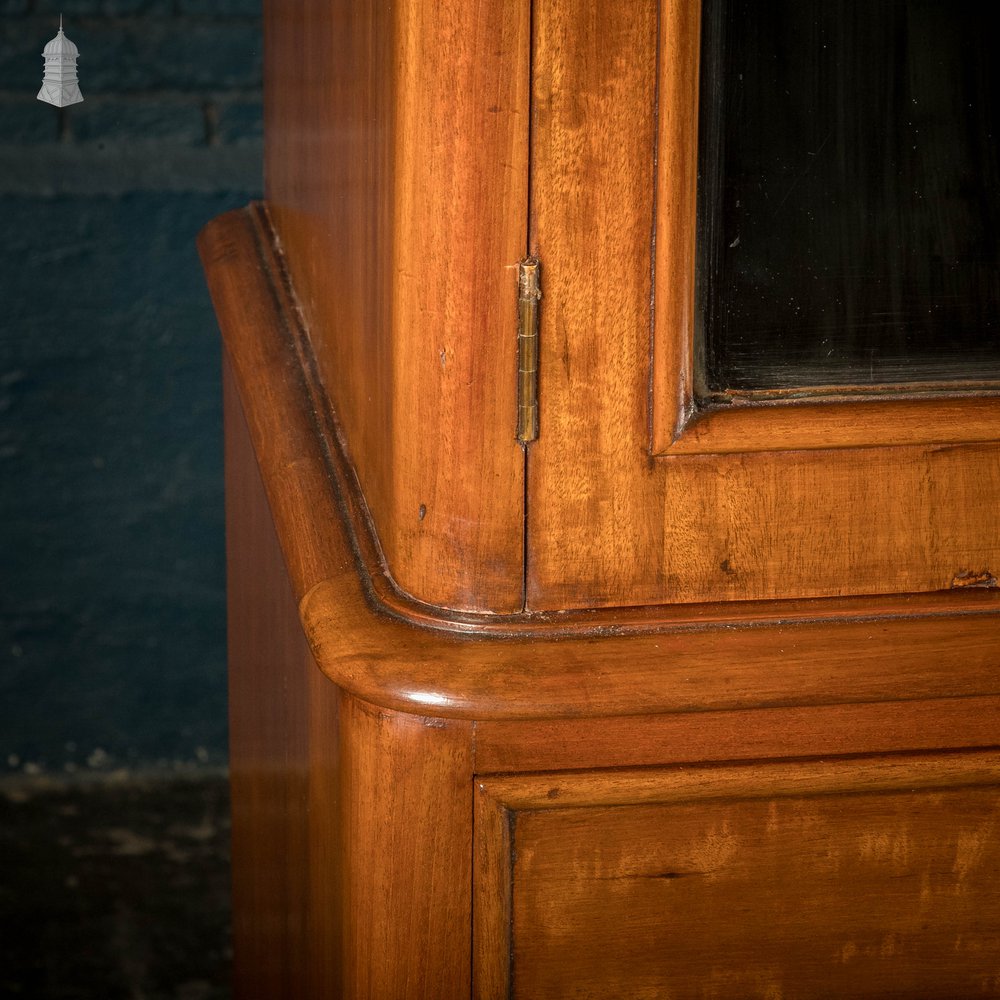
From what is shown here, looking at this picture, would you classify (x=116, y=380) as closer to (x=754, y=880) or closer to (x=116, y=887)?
(x=116, y=887)

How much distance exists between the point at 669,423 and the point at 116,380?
129cm

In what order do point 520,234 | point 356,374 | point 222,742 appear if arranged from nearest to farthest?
1. point 520,234
2. point 356,374
3. point 222,742

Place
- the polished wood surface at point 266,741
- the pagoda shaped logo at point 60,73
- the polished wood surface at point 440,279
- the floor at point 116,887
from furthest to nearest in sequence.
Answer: the floor at point 116,887 → the pagoda shaped logo at point 60,73 → the polished wood surface at point 266,741 → the polished wood surface at point 440,279

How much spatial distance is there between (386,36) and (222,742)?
146cm

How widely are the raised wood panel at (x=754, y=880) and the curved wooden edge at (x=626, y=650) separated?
0.17 ft

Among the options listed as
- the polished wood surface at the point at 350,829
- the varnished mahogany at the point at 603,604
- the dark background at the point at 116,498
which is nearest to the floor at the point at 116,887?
the dark background at the point at 116,498

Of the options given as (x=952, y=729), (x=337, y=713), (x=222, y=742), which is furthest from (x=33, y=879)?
(x=952, y=729)

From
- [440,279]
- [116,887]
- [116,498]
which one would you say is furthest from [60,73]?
[440,279]

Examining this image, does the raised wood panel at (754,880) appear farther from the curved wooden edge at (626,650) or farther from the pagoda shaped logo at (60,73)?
the pagoda shaped logo at (60,73)

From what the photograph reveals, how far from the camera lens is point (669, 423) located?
69cm

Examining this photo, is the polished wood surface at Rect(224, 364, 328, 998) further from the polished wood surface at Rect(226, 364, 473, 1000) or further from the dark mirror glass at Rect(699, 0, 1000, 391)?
the dark mirror glass at Rect(699, 0, 1000, 391)

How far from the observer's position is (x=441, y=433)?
26.7 inches

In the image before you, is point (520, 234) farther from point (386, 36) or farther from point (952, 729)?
point (952, 729)

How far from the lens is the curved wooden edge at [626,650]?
2.21ft
